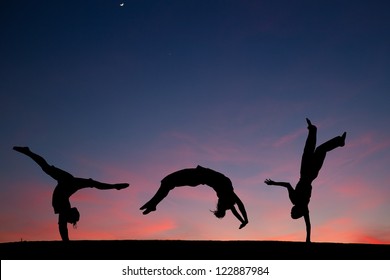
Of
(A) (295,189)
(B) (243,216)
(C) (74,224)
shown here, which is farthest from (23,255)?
(A) (295,189)

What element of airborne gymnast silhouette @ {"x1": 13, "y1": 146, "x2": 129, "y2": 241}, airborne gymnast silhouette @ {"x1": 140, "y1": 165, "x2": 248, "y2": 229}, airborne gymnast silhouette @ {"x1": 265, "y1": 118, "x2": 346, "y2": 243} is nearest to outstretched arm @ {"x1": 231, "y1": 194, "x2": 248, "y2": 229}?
airborne gymnast silhouette @ {"x1": 140, "y1": 165, "x2": 248, "y2": 229}

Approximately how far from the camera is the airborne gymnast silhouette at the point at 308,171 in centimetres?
1343

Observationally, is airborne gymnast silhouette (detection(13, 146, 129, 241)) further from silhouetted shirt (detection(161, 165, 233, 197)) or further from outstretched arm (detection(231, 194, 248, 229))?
outstretched arm (detection(231, 194, 248, 229))

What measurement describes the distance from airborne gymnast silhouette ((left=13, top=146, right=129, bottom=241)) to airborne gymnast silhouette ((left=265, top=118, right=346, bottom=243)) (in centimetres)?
628

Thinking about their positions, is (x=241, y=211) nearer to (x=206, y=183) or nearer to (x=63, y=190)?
(x=206, y=183)

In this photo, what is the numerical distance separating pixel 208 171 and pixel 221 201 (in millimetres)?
1175

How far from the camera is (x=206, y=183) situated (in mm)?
15250

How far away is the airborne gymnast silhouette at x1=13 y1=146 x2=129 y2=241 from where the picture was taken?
13445 millimetres

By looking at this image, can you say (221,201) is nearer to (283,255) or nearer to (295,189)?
(295,189)

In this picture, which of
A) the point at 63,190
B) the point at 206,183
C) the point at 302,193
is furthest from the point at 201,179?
the point at 63,190

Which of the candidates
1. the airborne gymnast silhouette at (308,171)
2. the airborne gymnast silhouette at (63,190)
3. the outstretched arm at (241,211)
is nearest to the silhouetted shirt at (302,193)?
the airborne gymnast silhouette at (308,171)

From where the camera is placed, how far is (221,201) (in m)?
15.0

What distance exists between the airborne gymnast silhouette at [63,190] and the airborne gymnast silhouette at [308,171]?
6281mm

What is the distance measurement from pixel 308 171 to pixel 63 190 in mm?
8031
